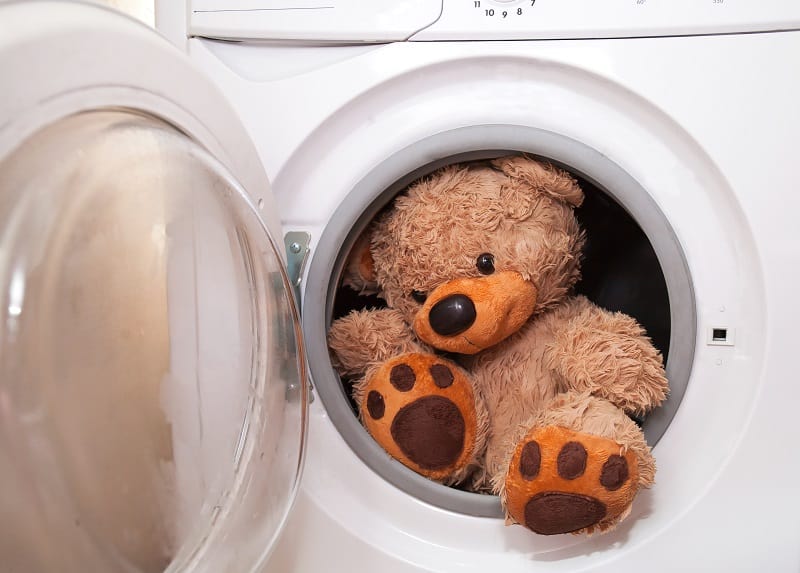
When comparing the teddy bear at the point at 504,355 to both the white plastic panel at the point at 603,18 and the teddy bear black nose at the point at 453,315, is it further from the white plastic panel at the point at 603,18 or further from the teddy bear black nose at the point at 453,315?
the white plastic panel at the point at 603,18

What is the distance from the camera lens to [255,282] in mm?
609

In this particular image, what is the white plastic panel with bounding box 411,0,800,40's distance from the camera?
0.59 m

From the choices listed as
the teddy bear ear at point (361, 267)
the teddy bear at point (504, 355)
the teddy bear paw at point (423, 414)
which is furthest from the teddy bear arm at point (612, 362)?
the teddy bear ear at point (361, 267)

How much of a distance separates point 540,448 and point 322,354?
22 centimetres

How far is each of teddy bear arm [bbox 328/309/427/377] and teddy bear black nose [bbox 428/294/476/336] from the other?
9cm

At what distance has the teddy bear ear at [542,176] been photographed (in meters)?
0.66

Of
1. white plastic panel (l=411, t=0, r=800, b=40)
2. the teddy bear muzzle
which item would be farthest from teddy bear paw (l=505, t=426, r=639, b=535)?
white plastic panel (l=411, t=0, r=800, b=40)

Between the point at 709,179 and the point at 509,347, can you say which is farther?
the point at 509,347

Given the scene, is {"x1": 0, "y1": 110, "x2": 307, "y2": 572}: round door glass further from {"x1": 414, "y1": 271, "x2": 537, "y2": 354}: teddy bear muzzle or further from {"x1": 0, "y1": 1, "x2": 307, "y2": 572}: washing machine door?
{"x1": 414, "y1": 271, "x2": 537, "y2": 354}: teddy bear muzzle

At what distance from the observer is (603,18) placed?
0.60 m

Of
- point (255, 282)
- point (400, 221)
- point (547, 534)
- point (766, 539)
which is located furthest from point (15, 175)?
point (766, 539)

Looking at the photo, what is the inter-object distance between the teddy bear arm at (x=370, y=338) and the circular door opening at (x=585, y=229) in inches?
1.3

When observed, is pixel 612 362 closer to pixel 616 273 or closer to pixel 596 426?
pixel 596 426

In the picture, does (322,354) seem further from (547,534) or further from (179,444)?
(547,534)
